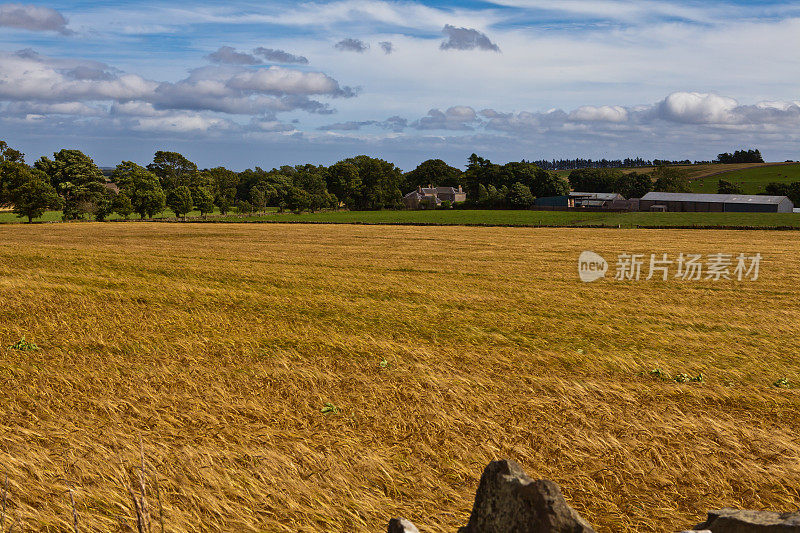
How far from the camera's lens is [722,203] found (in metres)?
150

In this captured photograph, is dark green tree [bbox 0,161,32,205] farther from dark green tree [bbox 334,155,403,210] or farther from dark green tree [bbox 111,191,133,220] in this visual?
dark green tree [bbox 334,155,403,210]

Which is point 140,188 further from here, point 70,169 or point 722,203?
point 722,203

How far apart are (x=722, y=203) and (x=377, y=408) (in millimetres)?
167623

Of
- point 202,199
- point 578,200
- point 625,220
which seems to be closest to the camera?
point 625,220

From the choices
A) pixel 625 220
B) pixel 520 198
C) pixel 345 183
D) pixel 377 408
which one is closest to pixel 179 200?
pixel 345 183

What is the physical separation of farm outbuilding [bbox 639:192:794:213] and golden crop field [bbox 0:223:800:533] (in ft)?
498

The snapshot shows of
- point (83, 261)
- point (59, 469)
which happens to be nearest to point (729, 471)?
point (59, 469)

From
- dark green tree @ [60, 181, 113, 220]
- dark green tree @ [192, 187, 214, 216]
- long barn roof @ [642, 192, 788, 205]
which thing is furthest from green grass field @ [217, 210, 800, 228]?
long barn roof @ [642, 192, 788, 205]

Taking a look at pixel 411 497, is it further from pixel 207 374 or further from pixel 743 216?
pixel 743 216

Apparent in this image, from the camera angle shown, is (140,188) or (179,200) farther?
(179,200)

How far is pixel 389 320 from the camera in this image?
16.8 metres

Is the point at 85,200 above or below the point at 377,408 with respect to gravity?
above

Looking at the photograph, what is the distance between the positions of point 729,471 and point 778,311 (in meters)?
15.2

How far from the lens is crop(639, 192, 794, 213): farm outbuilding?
488ft
